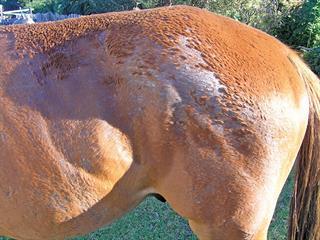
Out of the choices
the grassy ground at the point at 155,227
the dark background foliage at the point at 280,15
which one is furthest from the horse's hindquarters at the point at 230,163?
the dark background foliage at the point at 280,15

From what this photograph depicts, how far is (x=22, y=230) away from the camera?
1606 millimetres

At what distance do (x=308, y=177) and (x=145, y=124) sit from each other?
76 cm

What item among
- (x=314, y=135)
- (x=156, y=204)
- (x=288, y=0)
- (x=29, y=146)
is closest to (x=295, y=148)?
(x=314, y=135)

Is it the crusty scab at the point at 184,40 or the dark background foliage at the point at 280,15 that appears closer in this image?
the crusty scab at the point at 184,40

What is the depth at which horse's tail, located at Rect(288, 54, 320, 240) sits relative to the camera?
5.66 feet

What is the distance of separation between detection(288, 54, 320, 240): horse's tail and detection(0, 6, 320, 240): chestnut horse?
0.15m

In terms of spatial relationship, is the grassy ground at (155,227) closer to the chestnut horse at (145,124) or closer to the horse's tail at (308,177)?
the horse's tail at (308,177)

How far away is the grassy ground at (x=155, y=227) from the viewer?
3.11m

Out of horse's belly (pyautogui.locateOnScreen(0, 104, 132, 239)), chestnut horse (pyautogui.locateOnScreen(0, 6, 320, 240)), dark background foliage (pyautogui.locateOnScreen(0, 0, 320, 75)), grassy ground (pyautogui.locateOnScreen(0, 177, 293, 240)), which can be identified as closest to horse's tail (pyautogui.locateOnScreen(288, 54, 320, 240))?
chestnut horse (pyautogui.locateOnScreen(0, 6, 320, 240))

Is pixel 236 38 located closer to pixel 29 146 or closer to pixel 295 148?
pixel 295 148

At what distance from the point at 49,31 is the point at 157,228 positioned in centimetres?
198

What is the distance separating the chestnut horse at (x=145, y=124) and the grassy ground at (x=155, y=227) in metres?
1.57

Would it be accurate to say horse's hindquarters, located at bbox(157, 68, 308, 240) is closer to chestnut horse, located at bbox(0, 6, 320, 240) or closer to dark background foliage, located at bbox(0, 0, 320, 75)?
chestnut horse, located at bbox(0, 6, 320, 240)

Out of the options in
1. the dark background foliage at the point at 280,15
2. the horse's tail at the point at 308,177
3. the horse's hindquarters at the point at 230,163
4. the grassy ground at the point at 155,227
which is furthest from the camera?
the dark background foliage at the point at 280,15
